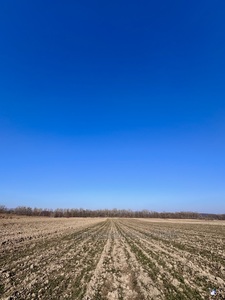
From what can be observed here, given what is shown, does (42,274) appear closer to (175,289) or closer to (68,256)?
(68,256)

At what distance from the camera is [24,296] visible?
7.55 m

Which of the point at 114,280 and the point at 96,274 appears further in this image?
the point at 96,274

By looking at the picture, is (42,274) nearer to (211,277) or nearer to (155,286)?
(155,286)

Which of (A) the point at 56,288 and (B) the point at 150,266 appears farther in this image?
(B) the point at 150,266

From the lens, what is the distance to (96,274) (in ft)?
34.0

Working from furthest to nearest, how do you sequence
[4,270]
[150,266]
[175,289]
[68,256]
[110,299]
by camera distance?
[68,256], [150,266], [4,270], [175,289], [110,299]

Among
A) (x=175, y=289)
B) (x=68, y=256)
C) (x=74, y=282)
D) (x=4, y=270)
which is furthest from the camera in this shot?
(x=68, y=256)

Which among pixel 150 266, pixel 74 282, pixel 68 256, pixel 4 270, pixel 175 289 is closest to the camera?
pixel 175 289

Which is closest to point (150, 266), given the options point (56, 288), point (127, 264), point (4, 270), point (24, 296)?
point (127, 264)

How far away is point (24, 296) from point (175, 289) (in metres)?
5.81

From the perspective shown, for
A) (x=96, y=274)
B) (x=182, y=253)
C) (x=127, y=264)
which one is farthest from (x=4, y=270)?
(x=182, y=253)

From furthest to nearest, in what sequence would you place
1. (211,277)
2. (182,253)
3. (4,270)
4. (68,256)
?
(182,253), (68,256), (4,270), (211,277)

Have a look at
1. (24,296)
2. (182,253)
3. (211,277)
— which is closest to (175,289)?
(211,277)

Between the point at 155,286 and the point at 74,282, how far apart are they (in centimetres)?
352
